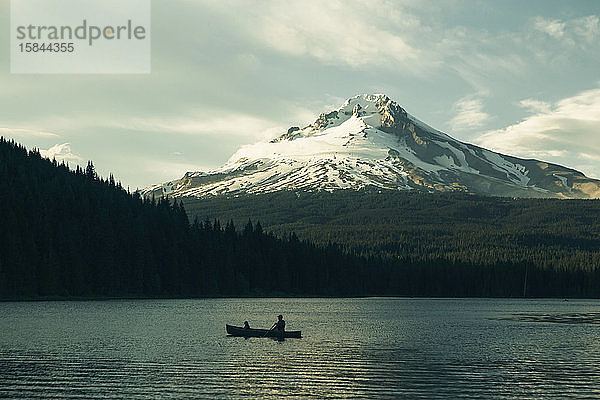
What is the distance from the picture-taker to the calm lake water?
4606cm

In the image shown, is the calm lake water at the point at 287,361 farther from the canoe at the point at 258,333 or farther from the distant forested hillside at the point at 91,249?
the distant forested hillside at the point at 91,249

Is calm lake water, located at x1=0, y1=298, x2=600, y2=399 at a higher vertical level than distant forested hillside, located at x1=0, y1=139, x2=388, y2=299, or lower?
lower

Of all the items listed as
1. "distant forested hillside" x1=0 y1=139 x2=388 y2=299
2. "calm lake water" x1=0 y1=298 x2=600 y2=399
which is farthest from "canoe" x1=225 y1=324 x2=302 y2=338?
"distant forested hillside" x1=0 y1=139 x2=388 y2=299

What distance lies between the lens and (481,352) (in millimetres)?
70375

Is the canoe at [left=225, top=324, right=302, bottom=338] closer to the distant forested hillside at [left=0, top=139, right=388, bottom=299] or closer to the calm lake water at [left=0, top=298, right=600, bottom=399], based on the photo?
the calm lake water at [left=0, top=298, right=600, bottom=399]

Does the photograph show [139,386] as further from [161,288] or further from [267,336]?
[161,288]

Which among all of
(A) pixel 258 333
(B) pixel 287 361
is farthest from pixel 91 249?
(B) pixel 287 361

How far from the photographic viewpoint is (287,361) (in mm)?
61000

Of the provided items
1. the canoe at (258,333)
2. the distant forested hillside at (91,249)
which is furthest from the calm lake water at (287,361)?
the distant forested hillside at (91,249)

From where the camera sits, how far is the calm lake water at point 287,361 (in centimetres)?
4606

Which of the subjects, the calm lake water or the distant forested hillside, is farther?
the distant forested hillside

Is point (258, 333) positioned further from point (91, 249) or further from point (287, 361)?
point (91, 249)

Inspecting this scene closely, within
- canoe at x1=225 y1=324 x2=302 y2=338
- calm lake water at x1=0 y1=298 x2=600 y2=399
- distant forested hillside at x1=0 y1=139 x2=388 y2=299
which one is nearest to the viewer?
calm lake water at x1=0 y1=298 x2=600 y2=399

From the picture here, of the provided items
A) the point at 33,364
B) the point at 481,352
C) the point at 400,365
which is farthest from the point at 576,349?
the point at 33,364
